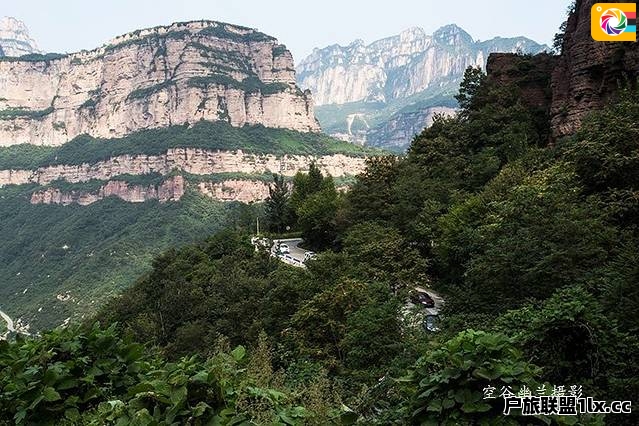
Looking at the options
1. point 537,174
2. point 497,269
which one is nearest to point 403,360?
point 497,269

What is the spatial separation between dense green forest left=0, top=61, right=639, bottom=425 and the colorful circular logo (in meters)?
3.54

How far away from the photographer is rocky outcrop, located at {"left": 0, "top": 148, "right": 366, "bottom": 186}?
115000 millimetres

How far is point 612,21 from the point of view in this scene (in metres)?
20.2

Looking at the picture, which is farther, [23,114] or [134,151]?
[23,114]

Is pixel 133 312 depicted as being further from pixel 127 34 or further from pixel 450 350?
pixel 127 34

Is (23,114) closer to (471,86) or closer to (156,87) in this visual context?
(156,87)

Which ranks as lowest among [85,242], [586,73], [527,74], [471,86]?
[85,242]

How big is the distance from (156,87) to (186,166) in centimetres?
3925

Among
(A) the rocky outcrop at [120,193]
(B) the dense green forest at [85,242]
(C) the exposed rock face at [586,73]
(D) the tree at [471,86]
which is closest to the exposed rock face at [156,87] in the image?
(A) the rocky outcrop at [120,193]

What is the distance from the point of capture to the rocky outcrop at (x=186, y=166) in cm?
11500

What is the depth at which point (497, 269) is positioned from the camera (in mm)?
10805

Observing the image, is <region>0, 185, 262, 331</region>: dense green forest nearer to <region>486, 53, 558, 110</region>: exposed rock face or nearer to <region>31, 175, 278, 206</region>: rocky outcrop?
<region>31, 175, 278, 206</region>: rocky outcrop

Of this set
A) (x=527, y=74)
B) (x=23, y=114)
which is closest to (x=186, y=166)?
(x=23, y=114)

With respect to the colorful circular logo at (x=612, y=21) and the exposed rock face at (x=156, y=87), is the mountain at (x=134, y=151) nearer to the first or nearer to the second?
the exposed rock face at (x=156, y=87)
